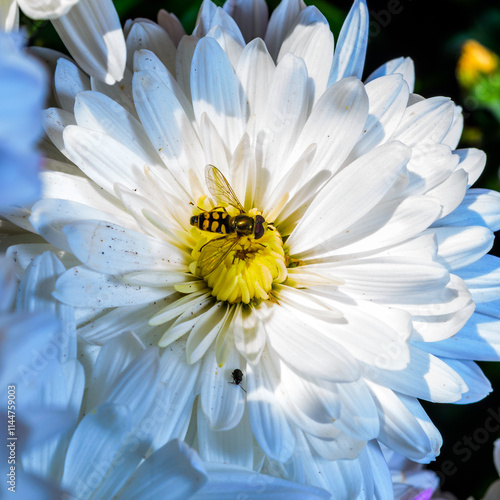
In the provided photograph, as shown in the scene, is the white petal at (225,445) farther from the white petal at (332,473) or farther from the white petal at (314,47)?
the white petal at (314,47)

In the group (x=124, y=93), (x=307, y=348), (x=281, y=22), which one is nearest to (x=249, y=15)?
(x=281, y=22)

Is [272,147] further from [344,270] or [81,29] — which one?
[81,29]

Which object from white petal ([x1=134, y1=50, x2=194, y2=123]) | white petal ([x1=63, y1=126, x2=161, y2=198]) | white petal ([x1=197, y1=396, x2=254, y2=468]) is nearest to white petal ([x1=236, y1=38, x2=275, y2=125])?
white petal ([x1=134, y1=50, x2=194, y2=123])

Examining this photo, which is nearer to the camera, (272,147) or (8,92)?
(8,92)

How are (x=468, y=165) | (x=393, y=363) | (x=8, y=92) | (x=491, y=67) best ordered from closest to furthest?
(x=8, y=92), (x=393, y=363), (x=468, y=165), (x=491, y=67)

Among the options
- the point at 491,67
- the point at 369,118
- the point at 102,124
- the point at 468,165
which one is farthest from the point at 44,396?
the point at 491,67

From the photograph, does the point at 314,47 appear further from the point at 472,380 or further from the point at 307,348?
the point at 472,380

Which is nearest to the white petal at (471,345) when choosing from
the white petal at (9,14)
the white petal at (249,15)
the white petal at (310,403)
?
the white petal at (310,403)
